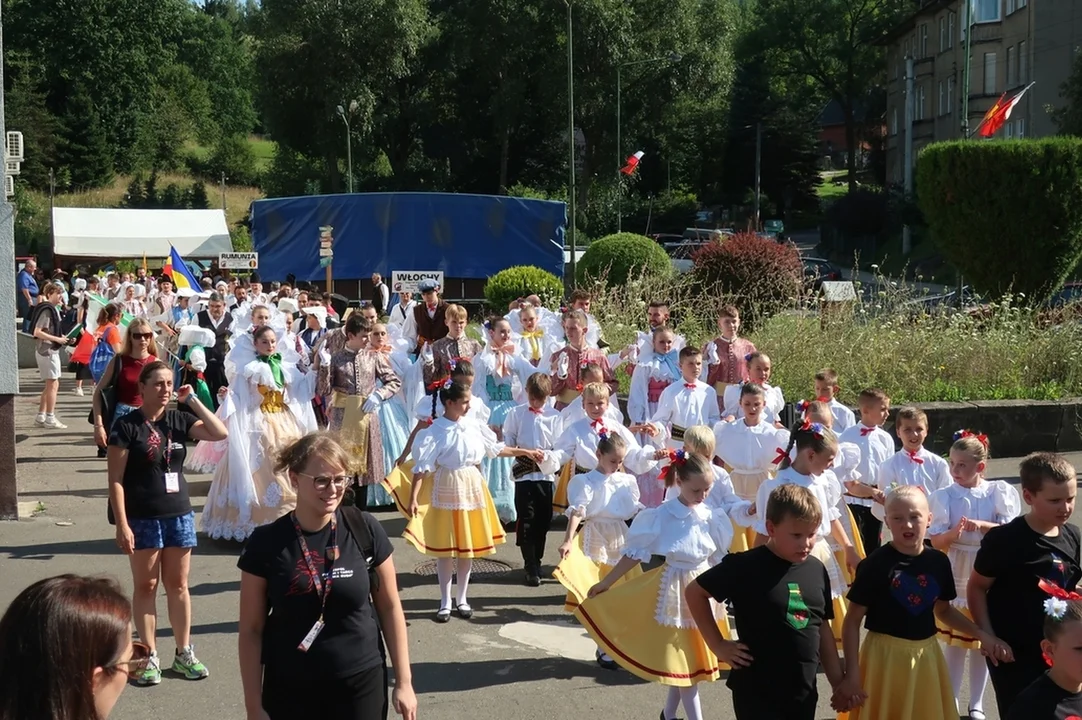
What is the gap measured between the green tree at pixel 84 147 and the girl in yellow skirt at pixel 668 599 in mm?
65724

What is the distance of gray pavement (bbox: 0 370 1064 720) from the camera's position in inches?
252

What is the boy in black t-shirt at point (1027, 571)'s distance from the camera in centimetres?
501

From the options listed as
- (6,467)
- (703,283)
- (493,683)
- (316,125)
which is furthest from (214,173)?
(493,683)

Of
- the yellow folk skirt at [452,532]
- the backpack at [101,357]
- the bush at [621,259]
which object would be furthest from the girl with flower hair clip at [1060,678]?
the bush at [621,259]

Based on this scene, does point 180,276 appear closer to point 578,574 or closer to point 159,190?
point 578,574

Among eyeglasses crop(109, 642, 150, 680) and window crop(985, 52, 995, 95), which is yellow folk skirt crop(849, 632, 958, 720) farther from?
window crop(985, 52, 995, 95)

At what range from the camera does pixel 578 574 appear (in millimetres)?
7125

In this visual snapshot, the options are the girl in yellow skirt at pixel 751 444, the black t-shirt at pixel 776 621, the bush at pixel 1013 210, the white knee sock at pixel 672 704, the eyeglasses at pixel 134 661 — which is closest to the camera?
the eyeglasses at pixel 134 661

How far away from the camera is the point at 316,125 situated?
5062cm

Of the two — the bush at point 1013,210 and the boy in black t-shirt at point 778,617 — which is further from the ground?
the bush at point 1013,210

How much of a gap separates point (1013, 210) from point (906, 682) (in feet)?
49.5

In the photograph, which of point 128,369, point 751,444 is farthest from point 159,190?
point 751,444

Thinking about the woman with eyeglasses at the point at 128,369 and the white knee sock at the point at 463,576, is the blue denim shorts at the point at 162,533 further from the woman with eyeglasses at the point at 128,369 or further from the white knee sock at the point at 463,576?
the white knee sock at the point at 463,576

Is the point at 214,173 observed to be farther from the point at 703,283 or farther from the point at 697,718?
the point at 697,718
